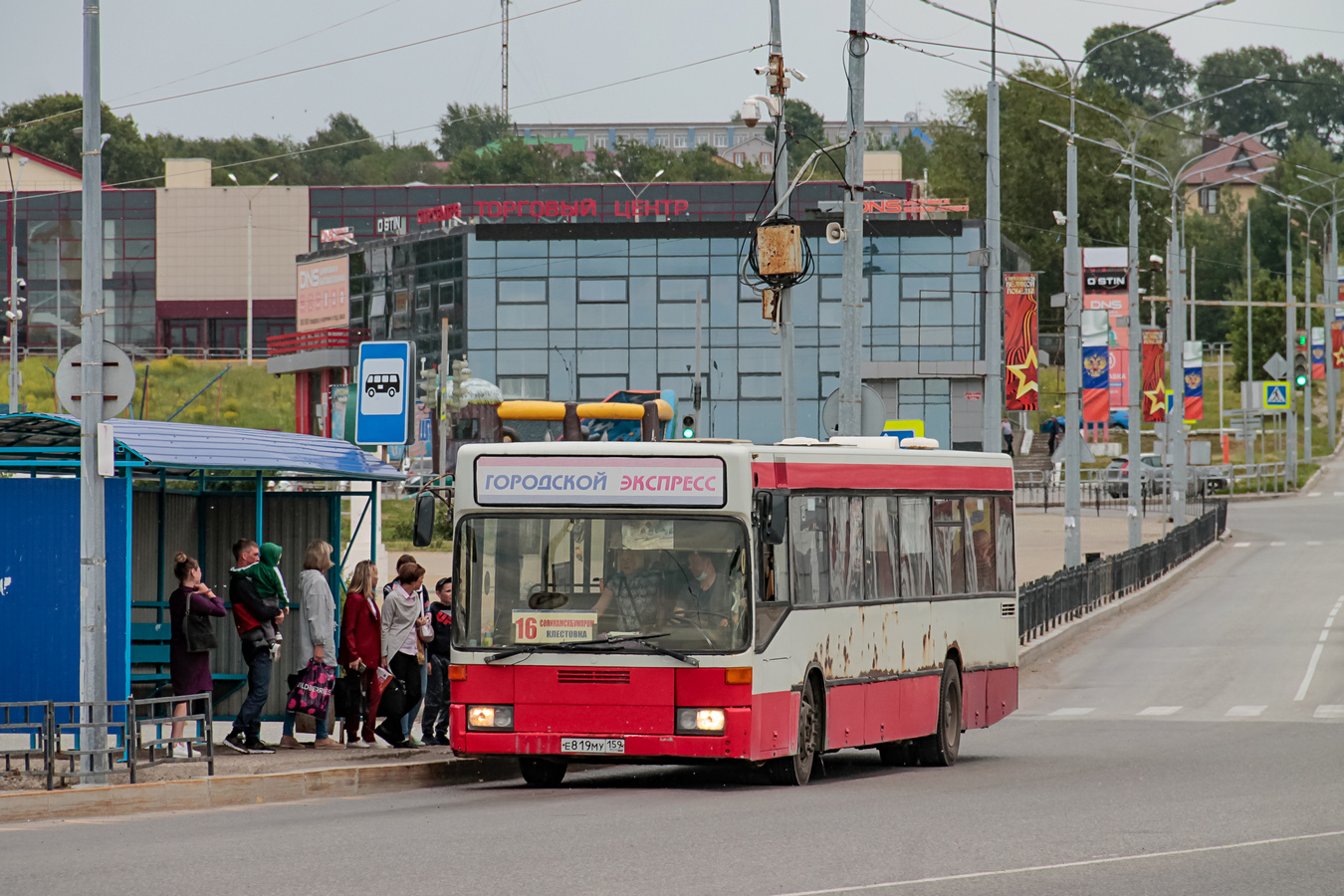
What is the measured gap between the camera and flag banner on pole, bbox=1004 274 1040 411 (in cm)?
3331

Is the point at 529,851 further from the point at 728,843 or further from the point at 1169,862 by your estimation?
the point at 1169,862

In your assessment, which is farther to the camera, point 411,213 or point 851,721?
point 411,213

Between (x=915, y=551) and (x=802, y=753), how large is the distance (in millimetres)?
2843

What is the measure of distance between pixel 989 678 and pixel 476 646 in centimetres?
675

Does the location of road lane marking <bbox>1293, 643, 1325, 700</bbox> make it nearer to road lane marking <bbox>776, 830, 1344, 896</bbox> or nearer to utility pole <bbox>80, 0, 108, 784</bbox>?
road lane marking <bbox>776, 830, 1344, 896</bbox>

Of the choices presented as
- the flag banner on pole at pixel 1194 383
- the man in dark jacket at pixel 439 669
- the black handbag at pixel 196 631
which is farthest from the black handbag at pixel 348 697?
the flag banner on pole at pixel 1194 383

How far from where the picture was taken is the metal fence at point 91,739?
502 inches

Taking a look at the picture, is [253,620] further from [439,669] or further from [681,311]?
[681,311]

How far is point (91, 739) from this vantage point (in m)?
13.0

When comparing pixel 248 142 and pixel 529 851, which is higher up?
pixel 248 142

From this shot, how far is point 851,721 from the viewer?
1507cm

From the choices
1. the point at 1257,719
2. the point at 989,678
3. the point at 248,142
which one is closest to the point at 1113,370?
the point at 1257,719

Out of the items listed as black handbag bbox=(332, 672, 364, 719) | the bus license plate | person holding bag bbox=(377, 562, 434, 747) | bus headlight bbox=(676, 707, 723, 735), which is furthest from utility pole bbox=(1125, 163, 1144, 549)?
the bus license plate

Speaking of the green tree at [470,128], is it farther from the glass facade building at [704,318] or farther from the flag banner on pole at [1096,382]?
the flag banner on pole at [1096,382]
